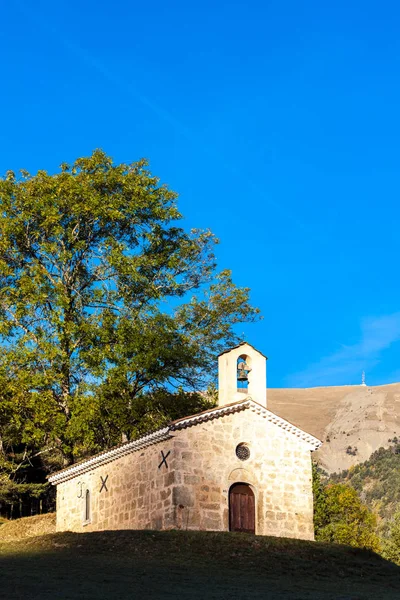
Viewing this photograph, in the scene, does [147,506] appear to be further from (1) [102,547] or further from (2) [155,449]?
(1) [102,547]

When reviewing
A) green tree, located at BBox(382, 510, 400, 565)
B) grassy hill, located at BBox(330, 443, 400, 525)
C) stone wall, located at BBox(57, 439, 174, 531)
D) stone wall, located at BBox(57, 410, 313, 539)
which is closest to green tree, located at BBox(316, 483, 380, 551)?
green tree, located at BBox(382, 510, 400, 565)

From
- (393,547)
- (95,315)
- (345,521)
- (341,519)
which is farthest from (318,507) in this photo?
(95,315)

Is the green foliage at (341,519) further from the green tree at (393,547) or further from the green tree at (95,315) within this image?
the green tree at (95,315)

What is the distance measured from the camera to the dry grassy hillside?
10525cm

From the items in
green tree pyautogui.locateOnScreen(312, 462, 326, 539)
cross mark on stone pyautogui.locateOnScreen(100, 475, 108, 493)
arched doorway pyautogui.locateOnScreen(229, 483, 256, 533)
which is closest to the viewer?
arched doorway pyautogui.locateOnScreen(229, 483, 256, 533)

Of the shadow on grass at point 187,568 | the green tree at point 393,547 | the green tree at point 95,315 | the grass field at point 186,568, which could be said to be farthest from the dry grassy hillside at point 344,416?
the shadow on grass at point 187,568

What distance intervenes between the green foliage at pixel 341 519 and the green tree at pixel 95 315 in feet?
56.4

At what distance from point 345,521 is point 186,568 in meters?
39.2

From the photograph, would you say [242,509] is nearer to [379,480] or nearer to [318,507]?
[318,507]

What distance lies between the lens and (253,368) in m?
34.6

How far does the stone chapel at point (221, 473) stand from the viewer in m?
31.6

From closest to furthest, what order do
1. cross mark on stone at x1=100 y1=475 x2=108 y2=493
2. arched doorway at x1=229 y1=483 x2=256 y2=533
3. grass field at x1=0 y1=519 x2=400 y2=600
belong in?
grass field at x1=0 y1=519 x2=400 y2=600, arched doorway at x1=229 y1=483 x2=256 y2=533, cross mark on stone at x1=100 y1=475 x2=108 y2=493

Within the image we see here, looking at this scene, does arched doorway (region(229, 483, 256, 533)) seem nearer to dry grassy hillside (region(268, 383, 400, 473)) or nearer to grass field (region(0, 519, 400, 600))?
grass field (region(0, 519, 400, 600))

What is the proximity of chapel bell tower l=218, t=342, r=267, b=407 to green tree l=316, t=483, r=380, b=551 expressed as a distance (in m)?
26.4
